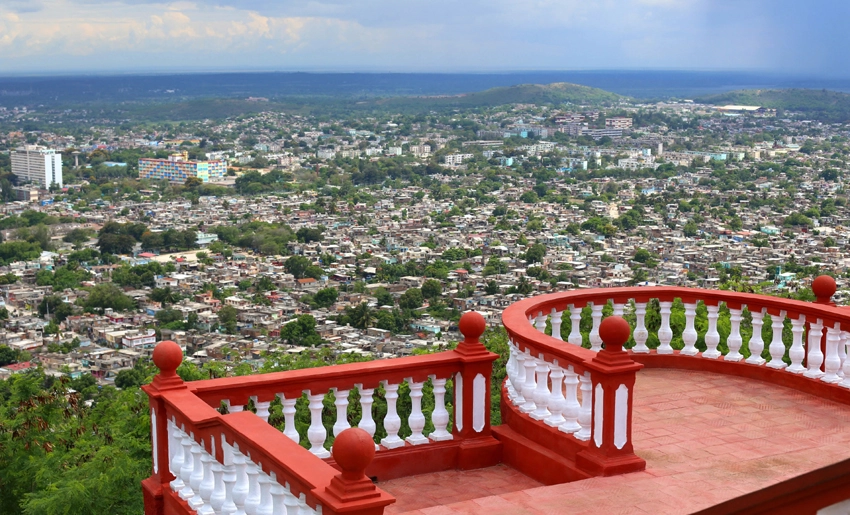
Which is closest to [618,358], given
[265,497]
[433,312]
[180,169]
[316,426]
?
[316,426]

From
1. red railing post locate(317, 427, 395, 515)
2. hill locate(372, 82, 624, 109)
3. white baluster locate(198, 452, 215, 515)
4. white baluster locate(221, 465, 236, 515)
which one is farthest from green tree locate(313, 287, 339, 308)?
hill locate(372, 82, 624, 109)

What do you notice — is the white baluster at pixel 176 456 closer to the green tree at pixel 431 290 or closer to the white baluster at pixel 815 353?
the white baluster at pixel 815 353

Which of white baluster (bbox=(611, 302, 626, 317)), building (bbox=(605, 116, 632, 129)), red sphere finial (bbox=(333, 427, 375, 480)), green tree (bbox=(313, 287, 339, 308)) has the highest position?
red sphere finial (bbox=(333, 427, 375, 480))

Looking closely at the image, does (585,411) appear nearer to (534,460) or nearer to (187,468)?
(534,460)

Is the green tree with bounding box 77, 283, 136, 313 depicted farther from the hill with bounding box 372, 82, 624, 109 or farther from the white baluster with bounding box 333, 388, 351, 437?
the hill with bounding box 372, 82, 624, 109

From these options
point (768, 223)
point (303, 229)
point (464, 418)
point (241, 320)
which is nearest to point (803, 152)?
point (768, 223)

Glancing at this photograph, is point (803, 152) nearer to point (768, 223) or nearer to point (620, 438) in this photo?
point (768, 223)
